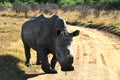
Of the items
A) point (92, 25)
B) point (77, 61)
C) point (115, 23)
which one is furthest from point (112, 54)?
point (92, 25)

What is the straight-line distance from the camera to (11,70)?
1259cm

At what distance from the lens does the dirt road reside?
40.5 ft

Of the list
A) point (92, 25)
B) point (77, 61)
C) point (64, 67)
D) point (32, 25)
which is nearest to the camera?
point (64, 67)

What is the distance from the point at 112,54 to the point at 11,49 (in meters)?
4.53

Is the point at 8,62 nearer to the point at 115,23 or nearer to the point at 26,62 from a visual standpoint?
the point at 26,62

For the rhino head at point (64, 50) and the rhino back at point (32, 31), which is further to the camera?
the rhino back at point (32, 31)

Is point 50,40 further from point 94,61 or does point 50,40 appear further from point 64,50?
point 94,61

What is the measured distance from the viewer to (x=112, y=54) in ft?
54.7

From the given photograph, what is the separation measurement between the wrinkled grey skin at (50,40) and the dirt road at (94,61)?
70 cm

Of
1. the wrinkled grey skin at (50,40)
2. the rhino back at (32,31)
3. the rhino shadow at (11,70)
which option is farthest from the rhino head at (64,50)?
the rhino back at (32,31)

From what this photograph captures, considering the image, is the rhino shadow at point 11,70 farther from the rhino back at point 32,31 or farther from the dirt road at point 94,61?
the rhino back at point 32,31

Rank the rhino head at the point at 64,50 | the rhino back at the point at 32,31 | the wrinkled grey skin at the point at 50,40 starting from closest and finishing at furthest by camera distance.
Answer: the rhino head at the point at 64,50 < the wrinkled grey skin at the point at 50,40 < the rhino back at the point at 32,31

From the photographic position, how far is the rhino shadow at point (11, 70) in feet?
39.4

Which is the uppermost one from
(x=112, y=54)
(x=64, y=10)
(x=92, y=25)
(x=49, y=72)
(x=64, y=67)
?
(x=64, y=67)
